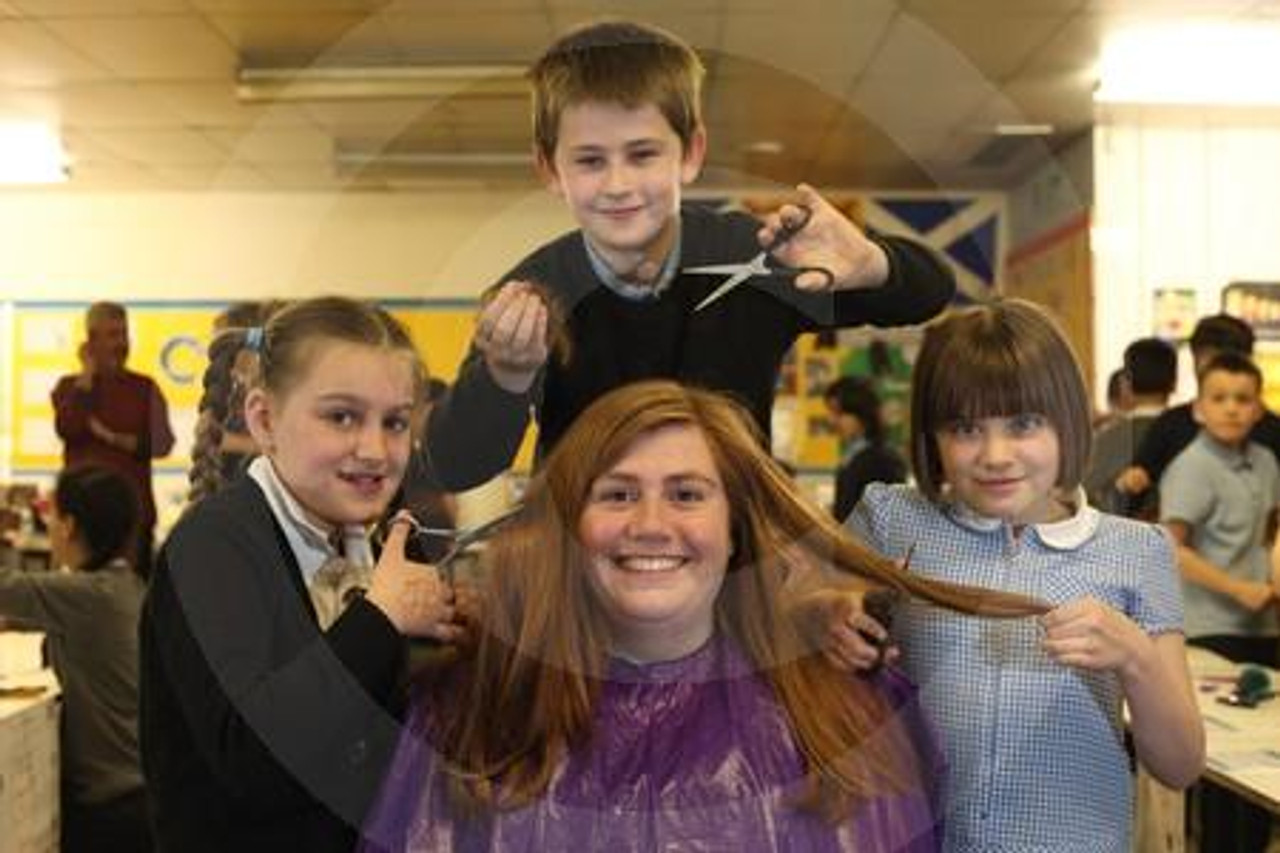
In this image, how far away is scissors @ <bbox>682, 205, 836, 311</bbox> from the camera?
120 centimetres

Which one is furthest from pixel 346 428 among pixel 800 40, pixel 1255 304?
pixel 1255 304

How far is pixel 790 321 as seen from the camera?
140 centimetres

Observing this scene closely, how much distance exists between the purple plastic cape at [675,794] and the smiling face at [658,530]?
0.11 metres

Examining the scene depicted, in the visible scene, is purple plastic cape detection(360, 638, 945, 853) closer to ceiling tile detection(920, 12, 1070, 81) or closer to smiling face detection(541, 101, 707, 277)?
smiling face detection(541, 101, 707, 277)

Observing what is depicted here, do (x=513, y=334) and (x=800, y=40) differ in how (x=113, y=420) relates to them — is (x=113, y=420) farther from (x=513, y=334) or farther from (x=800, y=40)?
(x=513, y=334)

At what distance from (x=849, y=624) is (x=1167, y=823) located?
4.80 feet

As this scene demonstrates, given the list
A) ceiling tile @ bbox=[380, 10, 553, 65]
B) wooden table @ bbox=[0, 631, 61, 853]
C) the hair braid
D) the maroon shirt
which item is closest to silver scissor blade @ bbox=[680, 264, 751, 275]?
the hair braid

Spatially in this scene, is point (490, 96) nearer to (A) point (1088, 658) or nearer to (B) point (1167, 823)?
(A) point (1088, 658)

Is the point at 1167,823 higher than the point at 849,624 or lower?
lower

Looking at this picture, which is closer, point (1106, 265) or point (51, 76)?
point (51, 76)

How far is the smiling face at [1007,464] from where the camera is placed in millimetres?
1301

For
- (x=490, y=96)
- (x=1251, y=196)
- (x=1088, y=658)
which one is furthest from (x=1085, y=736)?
(x=1251, y=196)

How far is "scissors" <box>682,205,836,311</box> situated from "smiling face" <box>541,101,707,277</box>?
106 mm

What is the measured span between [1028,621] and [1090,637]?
13 centimetres
